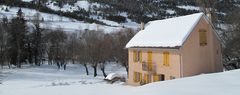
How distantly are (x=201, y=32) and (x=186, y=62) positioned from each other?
12.0 ft

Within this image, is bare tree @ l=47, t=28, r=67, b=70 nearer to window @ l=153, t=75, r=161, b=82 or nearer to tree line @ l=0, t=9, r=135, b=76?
tree line @ l=0, t=9, r=135, b=76

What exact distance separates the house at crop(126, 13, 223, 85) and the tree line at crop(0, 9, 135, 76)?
25.7 m

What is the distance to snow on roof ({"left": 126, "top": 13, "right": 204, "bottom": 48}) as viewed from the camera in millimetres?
35156

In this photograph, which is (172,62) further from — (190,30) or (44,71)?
(44,71)

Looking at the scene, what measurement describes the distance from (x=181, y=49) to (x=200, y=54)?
2.56 meters

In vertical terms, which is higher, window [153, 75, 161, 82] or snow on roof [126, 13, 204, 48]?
snow on roof [126, 13, 204, 48]

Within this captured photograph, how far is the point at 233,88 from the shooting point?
18109 millimetres

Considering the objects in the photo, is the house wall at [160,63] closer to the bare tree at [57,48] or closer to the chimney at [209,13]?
the chimney at [209,13]

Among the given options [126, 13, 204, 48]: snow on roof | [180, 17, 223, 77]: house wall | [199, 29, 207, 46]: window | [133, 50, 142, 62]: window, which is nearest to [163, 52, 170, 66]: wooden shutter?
[126, 13, 204, 48]: snow on roof

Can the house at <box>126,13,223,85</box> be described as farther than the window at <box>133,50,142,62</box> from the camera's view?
No

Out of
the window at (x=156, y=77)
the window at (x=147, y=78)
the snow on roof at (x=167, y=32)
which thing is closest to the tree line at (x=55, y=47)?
the snow on roof at (x=167, y=32)

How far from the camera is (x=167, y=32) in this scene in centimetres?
3803

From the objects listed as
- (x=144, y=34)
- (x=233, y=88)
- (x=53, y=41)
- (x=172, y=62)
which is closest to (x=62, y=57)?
(x=53, y=41)

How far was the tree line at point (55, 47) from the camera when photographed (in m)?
69.2
